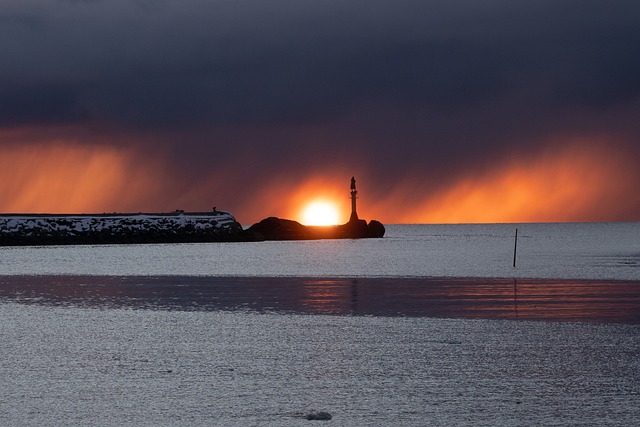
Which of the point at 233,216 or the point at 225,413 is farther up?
the point at 233,216

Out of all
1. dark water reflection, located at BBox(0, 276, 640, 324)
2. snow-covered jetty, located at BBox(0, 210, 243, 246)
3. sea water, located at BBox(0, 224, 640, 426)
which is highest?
snow-covered jetty, located at BBox(0, 210, 243, 246)

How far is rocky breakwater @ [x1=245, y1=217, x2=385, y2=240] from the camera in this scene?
142 metres

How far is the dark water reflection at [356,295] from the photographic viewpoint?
63.8 feet

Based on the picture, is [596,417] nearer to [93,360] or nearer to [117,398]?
[117,398]

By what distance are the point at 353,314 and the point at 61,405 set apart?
10.1 m

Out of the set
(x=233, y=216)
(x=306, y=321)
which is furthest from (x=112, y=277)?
(x=233, y=216)

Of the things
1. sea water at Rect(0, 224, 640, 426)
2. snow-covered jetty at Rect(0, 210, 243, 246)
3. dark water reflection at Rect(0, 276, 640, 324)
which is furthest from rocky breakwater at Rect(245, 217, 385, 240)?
sea water at Rect(0, 224, 640, 426)

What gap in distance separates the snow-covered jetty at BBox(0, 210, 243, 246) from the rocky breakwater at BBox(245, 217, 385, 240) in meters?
15.2

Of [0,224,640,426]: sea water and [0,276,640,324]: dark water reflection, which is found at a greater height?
[0,276,640,324]: dark water reflection

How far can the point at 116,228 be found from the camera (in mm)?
117000

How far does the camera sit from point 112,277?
3562 centimetres

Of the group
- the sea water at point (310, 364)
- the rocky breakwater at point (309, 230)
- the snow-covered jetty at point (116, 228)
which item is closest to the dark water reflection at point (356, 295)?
the sea water at point (310, 364)

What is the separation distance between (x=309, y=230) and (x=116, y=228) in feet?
126

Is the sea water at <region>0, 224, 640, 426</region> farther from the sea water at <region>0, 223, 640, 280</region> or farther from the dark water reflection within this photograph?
the sea water at <region>0, 223, 640, 280</region>
